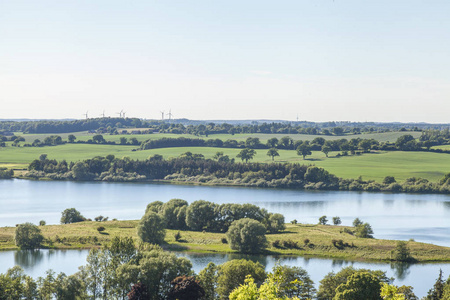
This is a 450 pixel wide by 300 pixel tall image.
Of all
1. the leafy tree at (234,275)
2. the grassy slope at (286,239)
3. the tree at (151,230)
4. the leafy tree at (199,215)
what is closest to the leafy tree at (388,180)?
the grassy slope at (286,239)

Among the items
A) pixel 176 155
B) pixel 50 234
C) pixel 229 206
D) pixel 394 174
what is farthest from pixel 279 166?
pixel 50 234

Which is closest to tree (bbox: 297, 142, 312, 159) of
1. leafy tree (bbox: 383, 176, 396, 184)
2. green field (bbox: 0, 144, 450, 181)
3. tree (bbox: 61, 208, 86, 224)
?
green field (bbox: 0, 144, 450, 181)

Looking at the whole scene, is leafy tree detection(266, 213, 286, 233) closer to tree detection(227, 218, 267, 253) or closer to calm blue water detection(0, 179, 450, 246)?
tree detection(227, 218, 267, 253)

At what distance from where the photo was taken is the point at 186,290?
35.7 m

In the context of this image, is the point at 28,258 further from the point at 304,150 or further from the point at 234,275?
the point at 304,150

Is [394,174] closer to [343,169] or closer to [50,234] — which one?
[343,169]

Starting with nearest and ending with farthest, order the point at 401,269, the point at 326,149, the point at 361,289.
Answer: the point at 361,289 < the point at 401,269 < the point at 326,149

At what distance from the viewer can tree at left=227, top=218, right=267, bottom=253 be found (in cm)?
5922

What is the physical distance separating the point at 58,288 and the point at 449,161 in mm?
114876

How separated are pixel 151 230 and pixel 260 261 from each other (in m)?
12.3

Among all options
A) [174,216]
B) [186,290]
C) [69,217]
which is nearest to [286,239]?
[174,216]

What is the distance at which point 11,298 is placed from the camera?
3566cm

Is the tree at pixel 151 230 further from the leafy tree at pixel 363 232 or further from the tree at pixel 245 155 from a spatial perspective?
the tree at pixel 245 155

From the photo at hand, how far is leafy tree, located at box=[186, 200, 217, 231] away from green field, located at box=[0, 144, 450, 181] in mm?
54754
